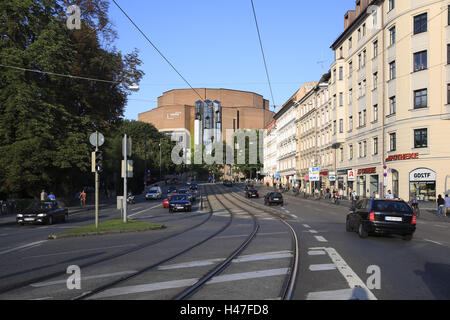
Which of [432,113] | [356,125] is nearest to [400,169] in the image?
[432,113]

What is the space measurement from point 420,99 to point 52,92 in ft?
97.4

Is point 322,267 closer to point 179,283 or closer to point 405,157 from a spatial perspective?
point 179,283

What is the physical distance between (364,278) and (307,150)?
211 ft


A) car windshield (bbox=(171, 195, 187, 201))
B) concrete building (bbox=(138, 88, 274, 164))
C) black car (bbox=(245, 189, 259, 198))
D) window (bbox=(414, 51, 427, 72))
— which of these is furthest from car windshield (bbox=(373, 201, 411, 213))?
concrete building (bbox=(138, 88, 274, 164))

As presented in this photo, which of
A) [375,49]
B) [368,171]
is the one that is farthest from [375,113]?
[375,49]

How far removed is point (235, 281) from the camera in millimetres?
7781

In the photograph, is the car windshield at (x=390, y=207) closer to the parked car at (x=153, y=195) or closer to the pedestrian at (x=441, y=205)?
the pedestrian at (x=441, y=205)

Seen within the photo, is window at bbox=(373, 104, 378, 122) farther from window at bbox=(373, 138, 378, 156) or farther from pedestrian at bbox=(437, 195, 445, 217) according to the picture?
pedestrian at bbox=(437, 195, 445, 217)

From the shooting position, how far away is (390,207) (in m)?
14.8

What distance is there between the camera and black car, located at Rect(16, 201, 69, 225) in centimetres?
2325

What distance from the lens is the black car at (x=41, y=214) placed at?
23250 millimetres

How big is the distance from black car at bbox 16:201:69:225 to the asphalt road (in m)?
8.10

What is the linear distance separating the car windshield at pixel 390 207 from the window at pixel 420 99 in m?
23.6
